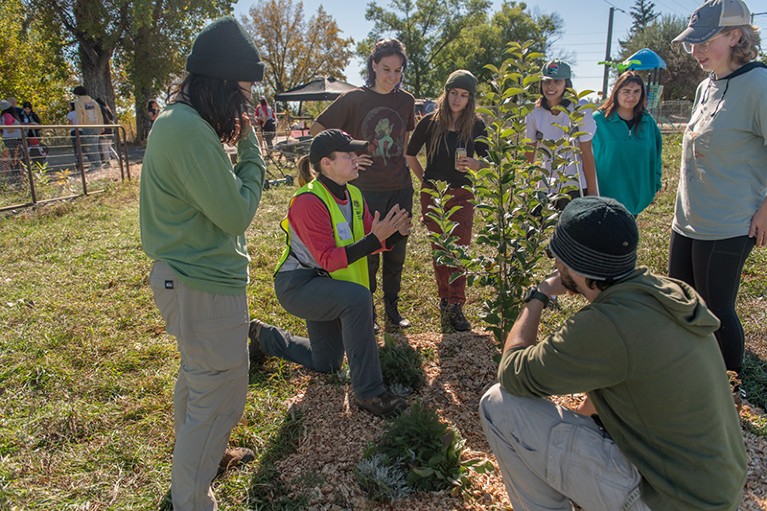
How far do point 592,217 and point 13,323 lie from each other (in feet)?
14.9

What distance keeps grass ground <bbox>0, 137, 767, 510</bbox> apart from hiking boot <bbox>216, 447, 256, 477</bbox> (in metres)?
0.06

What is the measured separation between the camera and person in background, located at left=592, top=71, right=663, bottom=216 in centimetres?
373

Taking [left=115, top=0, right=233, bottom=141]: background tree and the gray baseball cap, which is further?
[left=115, top=0, right=233, bottom=141]: background tree

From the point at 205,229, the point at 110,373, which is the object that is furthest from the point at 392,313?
the point at 205,229

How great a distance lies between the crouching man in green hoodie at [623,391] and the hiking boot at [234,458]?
1402mm

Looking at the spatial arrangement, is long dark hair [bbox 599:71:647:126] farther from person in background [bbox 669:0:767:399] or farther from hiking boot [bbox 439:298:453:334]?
hiking boot [bbox 439:298:453:334]

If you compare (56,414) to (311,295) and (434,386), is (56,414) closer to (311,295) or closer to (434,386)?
(311,295)

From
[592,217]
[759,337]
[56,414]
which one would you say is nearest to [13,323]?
[56,414]

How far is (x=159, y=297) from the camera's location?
2129mm

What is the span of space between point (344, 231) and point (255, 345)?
1.03 meters

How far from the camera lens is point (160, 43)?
20.0m

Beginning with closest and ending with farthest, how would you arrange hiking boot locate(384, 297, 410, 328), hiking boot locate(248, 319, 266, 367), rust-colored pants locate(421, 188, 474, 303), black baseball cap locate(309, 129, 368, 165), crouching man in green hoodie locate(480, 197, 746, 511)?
crouching man in green hoodie locate(480, 197, 746, 511) < black baseball cap locate(309, 129, 368, 165) < hiking boot locate(248, 319, 266, 367) < rust-colored pants locate(421, 188, 474, 303) < hiking boot locate(384, 297, 410, 328)

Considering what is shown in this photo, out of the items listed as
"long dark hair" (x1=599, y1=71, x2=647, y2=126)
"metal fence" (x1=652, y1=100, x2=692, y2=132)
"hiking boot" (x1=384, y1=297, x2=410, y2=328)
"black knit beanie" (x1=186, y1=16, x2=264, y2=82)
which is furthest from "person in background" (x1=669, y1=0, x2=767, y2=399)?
"metal fence" (x1=652, y1=100, x2=692, y2=132)

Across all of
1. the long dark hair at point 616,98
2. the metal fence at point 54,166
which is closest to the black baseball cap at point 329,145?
the long dark hair at point 616,98
